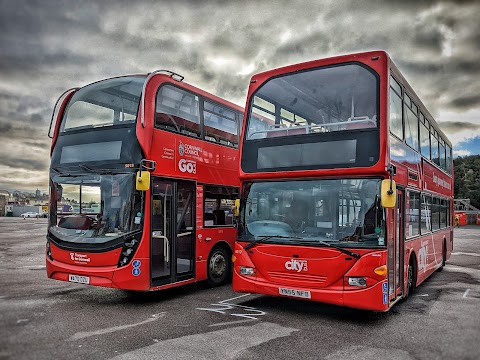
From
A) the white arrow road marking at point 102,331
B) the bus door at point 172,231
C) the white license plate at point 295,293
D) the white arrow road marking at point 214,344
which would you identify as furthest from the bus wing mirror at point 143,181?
the white license plate at point 295,293

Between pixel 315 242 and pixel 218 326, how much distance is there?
6.55 feet

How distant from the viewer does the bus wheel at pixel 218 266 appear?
10031 millimetres

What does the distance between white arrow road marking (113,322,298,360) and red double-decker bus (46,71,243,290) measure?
219 cm

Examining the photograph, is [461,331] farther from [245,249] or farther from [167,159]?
[167,159]

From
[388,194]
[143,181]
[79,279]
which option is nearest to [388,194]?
[388,194]

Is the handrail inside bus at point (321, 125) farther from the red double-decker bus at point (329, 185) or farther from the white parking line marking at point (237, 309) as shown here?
the white parking line marking at point (237, 309)

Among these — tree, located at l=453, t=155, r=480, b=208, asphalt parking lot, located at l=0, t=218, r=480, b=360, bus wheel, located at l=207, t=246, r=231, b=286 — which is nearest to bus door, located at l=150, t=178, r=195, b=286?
asphalt parking lot, located at l=0, t=218, r=480, b=360

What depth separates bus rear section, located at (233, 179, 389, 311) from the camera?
6.63m

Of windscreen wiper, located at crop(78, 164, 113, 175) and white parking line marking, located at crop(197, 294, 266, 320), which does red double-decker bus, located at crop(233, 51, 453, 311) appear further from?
windscreen wiper, located at crop(78, 164, 113, 175)

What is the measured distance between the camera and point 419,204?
31.0 ft

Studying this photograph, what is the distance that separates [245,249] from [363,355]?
282 cm

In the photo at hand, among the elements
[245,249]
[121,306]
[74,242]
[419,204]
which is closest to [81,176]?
[74,242]

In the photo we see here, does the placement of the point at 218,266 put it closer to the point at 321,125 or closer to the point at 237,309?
the point at 237,309

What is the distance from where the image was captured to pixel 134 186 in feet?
26.0
